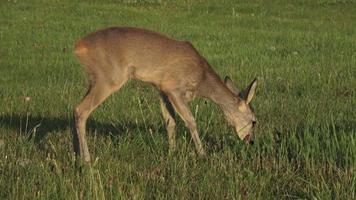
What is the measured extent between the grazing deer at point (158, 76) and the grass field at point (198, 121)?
0.65 feet

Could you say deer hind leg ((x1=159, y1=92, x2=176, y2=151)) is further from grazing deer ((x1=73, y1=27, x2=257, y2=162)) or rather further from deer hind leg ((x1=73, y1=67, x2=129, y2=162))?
deer hind leg ((x1=73, y1=67, x2=129, y2=162))

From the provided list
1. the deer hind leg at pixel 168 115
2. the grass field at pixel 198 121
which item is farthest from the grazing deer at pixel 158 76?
the grass field at pixel 198 121

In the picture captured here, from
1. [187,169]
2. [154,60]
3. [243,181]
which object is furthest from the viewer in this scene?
[154,60]

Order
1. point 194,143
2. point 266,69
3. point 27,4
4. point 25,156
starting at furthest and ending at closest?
point 27,4
point 266,69
point 194,143
point 25,156

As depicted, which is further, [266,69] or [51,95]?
[266,69]

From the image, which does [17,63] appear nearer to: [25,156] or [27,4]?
[25,156]

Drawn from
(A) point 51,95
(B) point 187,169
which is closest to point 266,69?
(A) point 51,95

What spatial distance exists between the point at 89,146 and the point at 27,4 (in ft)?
51.9

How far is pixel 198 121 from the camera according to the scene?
8141mm

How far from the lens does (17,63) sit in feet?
40.9

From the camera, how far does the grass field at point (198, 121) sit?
5305 mm

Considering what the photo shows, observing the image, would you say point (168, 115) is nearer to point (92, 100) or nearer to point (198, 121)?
point (198, 121)

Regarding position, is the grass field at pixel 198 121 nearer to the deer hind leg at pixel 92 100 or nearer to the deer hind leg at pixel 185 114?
the deer hind leg at pixel 185 114

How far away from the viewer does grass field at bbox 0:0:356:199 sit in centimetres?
530
